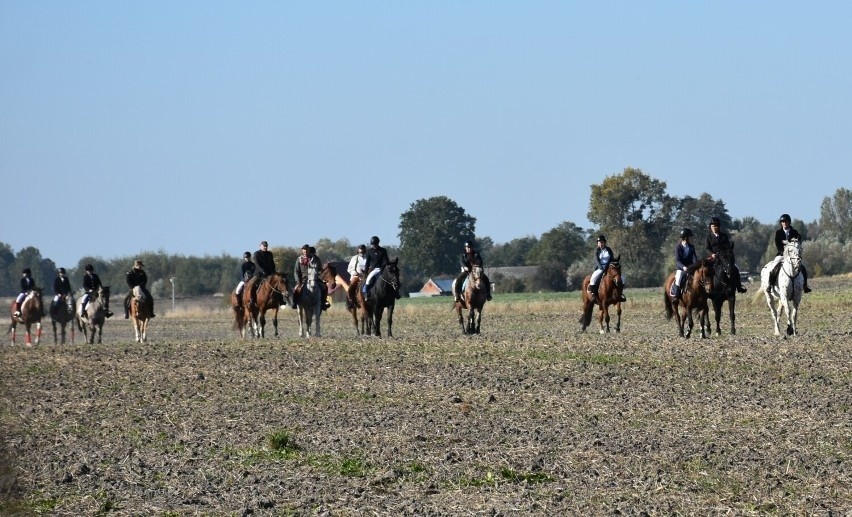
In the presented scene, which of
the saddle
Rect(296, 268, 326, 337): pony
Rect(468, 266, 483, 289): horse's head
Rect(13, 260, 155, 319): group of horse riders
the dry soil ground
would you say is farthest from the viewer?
Rect(13, 260, 155, 319): group of horse riders

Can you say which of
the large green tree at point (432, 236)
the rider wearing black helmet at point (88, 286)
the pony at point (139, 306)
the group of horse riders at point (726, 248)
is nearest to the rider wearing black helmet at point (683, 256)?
the group of horse riders at point (726, 248)

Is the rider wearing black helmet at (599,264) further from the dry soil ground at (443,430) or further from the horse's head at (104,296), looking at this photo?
the horse's head at (104,296)

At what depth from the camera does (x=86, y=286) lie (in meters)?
38.6

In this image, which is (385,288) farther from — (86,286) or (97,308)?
(86,286)

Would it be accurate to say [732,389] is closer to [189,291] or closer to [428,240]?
[189,291]

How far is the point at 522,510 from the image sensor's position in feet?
37.1

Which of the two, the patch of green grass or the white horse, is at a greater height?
the white horse

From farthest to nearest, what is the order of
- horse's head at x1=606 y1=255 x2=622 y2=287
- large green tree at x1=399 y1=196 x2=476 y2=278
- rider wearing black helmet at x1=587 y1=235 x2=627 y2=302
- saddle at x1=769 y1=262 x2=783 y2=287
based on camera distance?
1. large green tree at x1=399 y1=196 x2=476 y2=278
2. rider wearing black helmet at x1=587 y1=235 x2=627 y2=302
3. horse's head at x1=606 y1=255 x2=622 y2=287
4. saddle at x1=769 y1=262 x2=783 y2=287

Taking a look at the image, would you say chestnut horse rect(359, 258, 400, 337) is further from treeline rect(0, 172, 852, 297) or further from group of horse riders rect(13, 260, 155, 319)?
treeline rect(0, 172, 852, 297)

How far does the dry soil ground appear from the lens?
11875mm

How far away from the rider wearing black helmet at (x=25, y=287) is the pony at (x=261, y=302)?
6339 mm

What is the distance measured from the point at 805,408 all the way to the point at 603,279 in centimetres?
1634

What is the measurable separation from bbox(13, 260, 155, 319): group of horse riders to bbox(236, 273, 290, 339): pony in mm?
2314

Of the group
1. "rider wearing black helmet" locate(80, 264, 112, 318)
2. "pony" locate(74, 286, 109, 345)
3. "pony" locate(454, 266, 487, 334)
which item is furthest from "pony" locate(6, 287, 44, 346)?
"pony" locate(454, 266, 487, 334)
